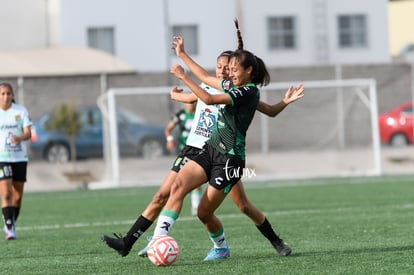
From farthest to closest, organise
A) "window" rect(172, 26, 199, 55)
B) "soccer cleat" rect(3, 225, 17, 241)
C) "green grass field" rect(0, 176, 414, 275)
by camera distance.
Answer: "window" rect(172, 26, 199, 55), "soccer cleat" rect(3, 225, 17, 241), "green grass field" rect(0, 176, 414, 275)

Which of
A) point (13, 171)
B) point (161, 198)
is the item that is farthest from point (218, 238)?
point (13, 171)

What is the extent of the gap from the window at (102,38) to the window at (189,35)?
2.47 m

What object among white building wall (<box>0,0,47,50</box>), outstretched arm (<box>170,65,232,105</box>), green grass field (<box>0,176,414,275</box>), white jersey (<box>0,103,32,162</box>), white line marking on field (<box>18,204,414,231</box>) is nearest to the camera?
outstretched arm (<box>170,65,232,105</box>)

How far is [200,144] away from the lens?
9.63m

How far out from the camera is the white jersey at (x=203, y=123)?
9695 mm

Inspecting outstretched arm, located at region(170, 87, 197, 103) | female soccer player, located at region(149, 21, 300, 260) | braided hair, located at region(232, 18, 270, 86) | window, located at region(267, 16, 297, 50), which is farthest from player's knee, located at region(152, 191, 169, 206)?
window, located at region(267, 16, 297, 50)

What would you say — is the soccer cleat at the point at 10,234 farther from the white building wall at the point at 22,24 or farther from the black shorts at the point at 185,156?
the white building wall at the point at 22,24

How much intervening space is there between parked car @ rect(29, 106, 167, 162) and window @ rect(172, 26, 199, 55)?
11.8 metres

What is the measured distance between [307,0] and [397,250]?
34.6m

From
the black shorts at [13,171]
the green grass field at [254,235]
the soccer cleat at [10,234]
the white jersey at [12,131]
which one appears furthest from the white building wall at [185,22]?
the soccer cleat at [10,234]

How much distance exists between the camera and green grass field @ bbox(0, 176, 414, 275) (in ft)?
30.5

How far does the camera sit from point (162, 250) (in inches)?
361

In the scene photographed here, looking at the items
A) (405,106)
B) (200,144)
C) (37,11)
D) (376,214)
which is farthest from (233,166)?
(37,11)

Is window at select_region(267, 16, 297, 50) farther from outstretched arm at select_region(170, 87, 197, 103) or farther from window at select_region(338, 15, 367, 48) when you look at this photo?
outstretched arm at select_region(170, 87, 197, 103)
